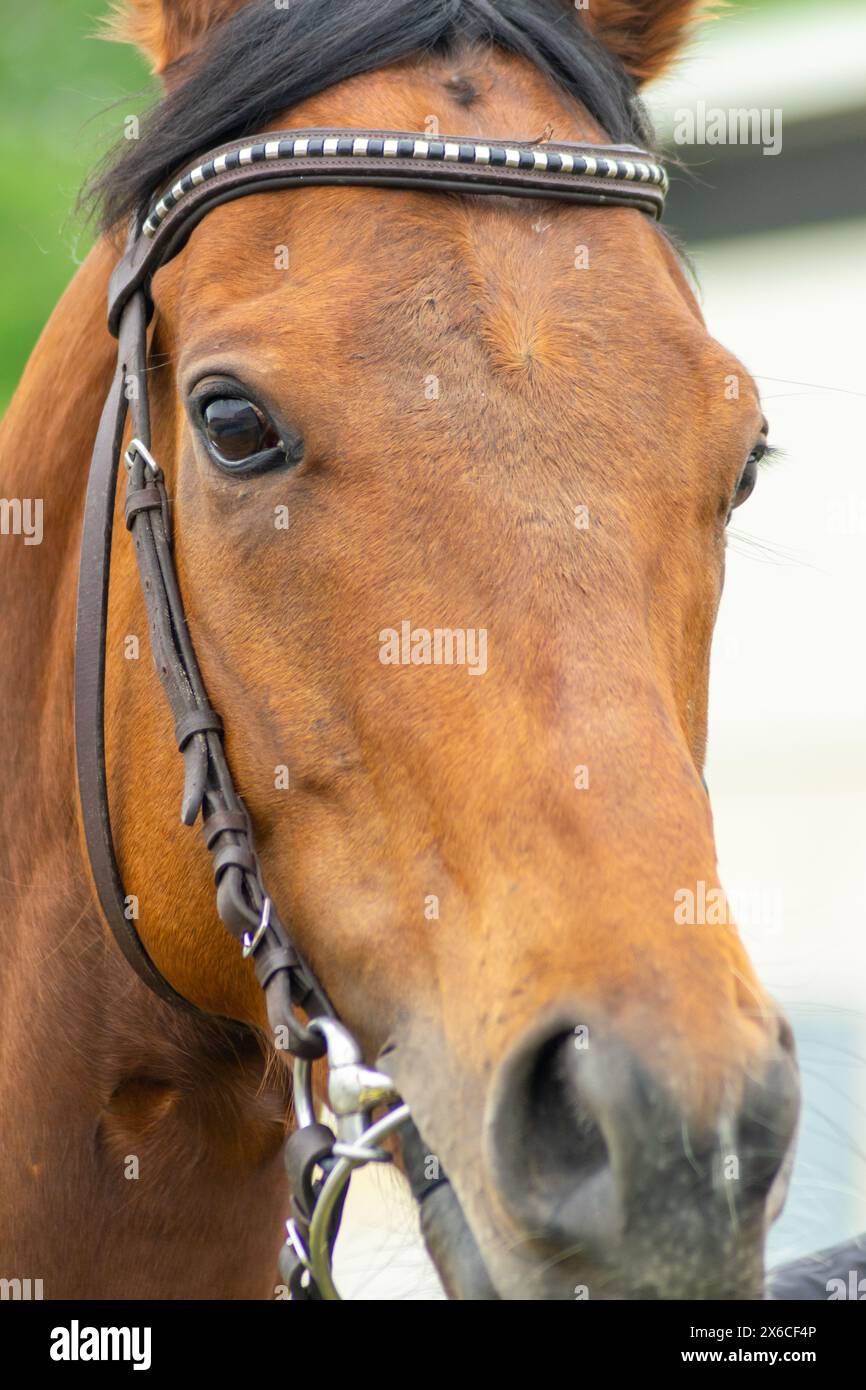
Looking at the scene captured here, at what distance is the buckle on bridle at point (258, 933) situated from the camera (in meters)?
1.86

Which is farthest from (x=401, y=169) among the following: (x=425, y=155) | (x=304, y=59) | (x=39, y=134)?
(x=39, y=134)

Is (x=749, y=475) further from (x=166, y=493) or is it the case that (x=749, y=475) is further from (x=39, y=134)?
(x=39, y=134)

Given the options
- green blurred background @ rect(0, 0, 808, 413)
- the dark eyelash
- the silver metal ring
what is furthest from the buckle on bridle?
green blurred background @ rect(0, 0, 808, 413)

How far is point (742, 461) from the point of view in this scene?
6.64 ft

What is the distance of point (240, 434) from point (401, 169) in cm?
44

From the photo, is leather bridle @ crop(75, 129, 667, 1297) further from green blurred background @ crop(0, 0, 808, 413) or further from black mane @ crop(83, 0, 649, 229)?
green blurred background @ crop(0, 0, 808, 413)

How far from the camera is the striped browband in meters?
1.97

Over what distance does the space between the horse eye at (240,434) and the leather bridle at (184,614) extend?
0.22 m

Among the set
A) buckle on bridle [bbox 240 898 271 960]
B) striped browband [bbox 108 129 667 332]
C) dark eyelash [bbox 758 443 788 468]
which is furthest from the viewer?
dark eyelash [bbox 758 443 788 468]

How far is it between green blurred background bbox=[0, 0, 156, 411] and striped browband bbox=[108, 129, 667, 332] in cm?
590

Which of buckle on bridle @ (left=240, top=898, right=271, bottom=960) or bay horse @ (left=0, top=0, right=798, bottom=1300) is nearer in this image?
bay horse @ (left=0, top=0, right=798, bottom=1300)

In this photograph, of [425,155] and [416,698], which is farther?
[425,155]

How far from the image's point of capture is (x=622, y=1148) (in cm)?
143
